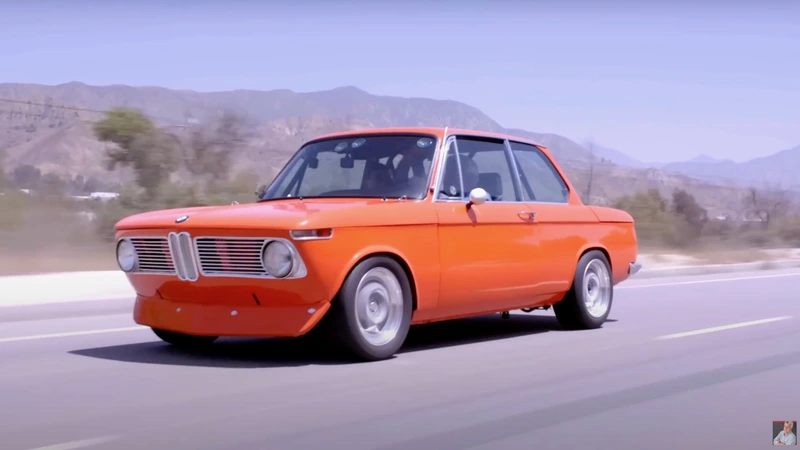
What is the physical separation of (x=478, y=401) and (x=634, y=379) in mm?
1382

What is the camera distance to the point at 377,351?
7352mm

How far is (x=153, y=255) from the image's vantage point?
7.46 metres

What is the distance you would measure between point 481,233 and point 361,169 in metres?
1.10

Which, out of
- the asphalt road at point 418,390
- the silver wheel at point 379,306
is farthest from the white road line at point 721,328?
the silver wheel at point 379,306

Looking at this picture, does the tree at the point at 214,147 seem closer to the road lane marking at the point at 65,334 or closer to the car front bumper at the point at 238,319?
the road lane marking at the point at 65,334

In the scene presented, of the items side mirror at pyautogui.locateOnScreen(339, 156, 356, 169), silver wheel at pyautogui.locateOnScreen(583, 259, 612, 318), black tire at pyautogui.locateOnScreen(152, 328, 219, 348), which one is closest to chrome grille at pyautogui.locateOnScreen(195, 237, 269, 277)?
black tire at pyautogui.locateOnScreen(152, 328, 219, 348)

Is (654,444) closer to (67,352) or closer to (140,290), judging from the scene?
(140,290)

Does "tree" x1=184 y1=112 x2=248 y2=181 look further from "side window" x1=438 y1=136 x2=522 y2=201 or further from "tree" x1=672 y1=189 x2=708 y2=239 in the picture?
"side window" x1=438 y1=136 x2=522 y2=201

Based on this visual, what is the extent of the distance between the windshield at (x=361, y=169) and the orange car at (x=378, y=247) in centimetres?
1

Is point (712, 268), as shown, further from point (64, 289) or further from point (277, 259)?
point (277, 259)

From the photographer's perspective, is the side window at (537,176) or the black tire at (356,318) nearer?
the black tire at (356,318)

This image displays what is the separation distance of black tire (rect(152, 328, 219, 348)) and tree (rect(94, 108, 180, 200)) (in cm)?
1404

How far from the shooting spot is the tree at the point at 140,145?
883 inches

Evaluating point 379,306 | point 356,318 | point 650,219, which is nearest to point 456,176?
point 379,306
